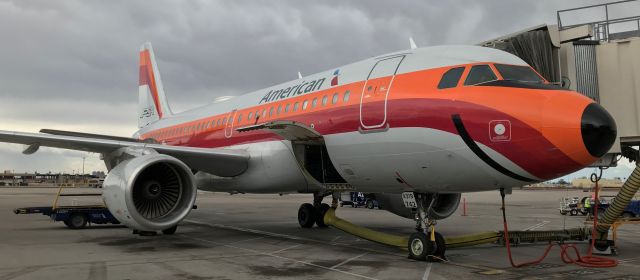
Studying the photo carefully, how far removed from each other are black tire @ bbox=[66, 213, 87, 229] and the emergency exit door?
11002 millimetres

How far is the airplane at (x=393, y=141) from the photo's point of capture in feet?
24.2

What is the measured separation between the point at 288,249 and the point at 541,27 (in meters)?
7.22

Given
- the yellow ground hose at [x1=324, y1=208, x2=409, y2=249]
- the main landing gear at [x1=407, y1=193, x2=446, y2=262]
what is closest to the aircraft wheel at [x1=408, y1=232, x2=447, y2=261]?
the main landing gear at [x1=407, y1=193, x2=446, y2=262]

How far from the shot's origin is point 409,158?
8656mm

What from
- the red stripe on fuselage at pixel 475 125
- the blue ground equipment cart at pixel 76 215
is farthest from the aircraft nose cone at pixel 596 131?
the blue ground equipment cart at pixel 76 215

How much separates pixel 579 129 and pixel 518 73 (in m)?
1.67

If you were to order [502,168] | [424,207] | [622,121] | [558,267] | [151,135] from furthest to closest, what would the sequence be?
[151,135]
[622,121]
[424,207]
[558,267]
[502,168]

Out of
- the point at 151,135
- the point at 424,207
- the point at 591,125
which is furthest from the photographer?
the point at 151,135

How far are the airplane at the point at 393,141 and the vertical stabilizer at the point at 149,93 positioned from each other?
344 inches

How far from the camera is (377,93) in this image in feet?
30.6

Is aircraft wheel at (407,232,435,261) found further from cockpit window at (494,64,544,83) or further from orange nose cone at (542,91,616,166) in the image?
cockpit window at (494,64,544,83)

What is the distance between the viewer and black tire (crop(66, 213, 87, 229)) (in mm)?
15773

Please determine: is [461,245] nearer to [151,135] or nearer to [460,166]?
[460,166]

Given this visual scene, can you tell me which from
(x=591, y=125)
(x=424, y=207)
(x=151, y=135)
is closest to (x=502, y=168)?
(x=591, y=125)
